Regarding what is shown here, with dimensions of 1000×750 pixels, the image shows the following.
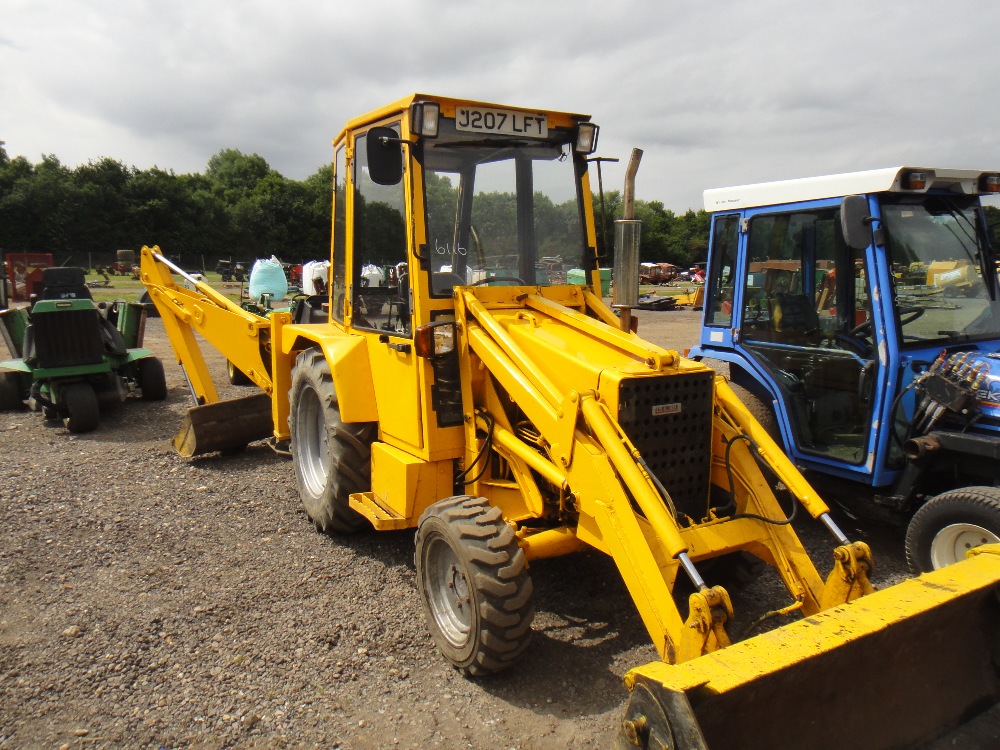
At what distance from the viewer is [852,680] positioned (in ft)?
8.59

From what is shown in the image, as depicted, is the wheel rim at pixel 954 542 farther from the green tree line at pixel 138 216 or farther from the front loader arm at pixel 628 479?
the green tree line at pixel 138 216

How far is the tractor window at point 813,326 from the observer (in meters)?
4.84

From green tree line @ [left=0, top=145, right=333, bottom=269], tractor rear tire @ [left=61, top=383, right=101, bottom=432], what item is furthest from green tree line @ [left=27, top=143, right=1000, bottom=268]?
tractor rear tire @ [left=61, top=383, right=101, bottom=432]

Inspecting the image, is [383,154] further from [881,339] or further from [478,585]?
[881,339]

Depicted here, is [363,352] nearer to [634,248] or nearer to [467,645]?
[467,645]

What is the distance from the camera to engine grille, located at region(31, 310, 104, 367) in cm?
815

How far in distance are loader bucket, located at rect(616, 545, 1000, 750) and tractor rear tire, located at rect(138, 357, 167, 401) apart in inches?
335

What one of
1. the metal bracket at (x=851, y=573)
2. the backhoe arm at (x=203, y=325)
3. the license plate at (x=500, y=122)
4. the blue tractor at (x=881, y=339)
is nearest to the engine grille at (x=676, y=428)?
the metal bracket at (x=851, y=573)

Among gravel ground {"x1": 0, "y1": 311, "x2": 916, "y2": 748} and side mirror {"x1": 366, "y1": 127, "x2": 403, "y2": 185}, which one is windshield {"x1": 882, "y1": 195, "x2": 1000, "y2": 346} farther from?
side mirror {"x1": 366, "y1": 127, "x2": 403, "y2": 185}

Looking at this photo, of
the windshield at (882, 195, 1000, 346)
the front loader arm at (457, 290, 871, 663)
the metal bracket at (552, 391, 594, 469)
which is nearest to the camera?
the front loader arm at (457, 290, 871, 663)

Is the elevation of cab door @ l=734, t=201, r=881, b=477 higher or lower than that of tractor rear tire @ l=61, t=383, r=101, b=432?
higher

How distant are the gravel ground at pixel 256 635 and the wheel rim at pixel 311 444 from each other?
0.31 m

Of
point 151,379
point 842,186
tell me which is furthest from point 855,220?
point 151,379

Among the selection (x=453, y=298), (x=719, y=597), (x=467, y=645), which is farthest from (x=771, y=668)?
(x=453, y=298)
